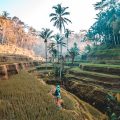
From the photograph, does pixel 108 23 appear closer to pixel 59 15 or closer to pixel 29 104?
pixel 59 15

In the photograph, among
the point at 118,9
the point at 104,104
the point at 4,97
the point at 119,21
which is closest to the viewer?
the point at 4,97

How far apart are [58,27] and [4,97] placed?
2949 centimetres

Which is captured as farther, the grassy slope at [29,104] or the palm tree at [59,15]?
the palm tree at [59,15]

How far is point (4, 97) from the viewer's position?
2089cm

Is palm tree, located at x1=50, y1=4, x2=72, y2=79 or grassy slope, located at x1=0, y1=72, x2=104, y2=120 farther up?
palm tree, located at x1=50, y1=4, x2=72, y2=79

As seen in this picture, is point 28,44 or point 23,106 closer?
point 23,106

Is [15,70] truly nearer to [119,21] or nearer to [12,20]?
[119,21]

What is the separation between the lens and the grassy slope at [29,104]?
18984 millimetres

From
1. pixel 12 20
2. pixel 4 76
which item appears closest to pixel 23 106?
pixel 4 76

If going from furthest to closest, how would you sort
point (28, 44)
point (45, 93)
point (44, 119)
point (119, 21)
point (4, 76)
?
1. point (28, 44)
2. point (119, 21)
3. point (4, 76)
4. point (45, 93)
5. point (44, 119)

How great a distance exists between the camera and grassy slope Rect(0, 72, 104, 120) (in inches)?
747

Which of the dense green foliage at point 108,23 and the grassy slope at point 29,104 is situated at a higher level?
the dense green foliage at point 108,23

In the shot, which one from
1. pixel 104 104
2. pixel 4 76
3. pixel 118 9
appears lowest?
pixel 104 104

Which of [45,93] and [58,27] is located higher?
[58,27]
